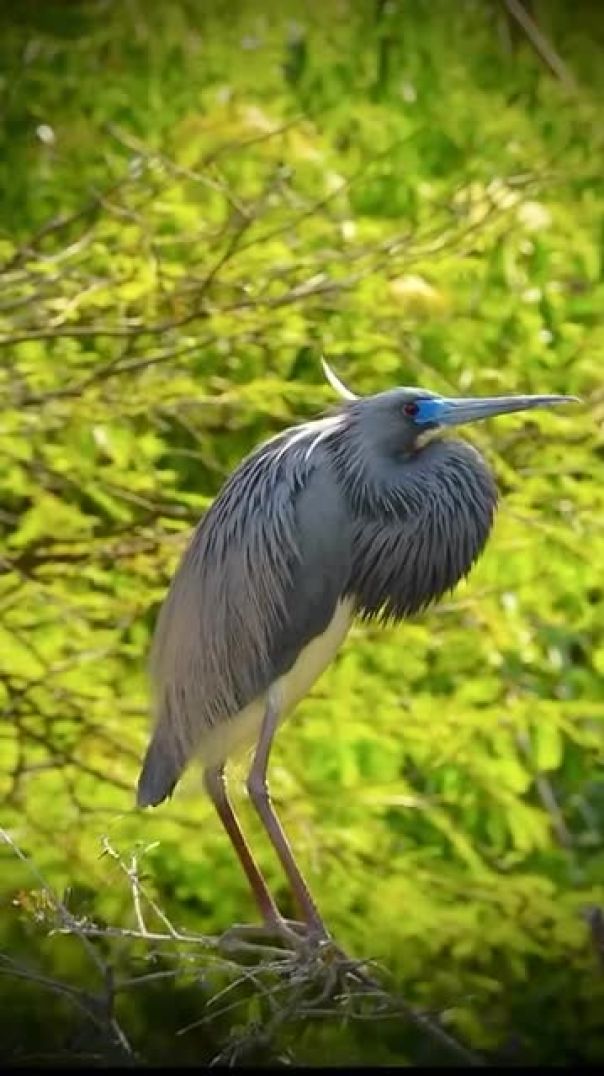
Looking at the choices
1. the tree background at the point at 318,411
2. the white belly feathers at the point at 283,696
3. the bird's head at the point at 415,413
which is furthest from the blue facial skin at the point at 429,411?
the tree background at the point at 318,411

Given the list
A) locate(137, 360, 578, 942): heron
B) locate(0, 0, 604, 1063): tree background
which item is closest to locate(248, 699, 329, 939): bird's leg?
locate(137, 360, 578, 942): heron

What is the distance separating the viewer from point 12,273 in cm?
238

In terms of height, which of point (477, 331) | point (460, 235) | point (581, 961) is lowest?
point (581, 961)

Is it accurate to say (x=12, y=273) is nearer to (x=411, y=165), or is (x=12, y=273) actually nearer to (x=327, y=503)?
(x=411, y=165)

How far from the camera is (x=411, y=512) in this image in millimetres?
1715

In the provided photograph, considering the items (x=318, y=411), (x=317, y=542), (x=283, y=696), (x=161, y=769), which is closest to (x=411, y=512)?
(x=317, y=542)

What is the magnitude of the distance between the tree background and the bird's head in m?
0.64

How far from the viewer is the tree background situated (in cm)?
236

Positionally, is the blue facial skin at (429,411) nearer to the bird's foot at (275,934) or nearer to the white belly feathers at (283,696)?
the white belly feathers at (283,696)

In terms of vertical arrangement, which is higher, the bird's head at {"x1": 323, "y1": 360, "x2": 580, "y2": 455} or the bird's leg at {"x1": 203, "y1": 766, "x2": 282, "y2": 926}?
the bird's head at {"x1": 323, "y1": 360, "x2": 580, "y2": 455}

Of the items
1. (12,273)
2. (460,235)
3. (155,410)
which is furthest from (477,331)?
(12,273)

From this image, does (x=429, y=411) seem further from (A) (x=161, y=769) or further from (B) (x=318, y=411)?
(B) (x=318, y=411)

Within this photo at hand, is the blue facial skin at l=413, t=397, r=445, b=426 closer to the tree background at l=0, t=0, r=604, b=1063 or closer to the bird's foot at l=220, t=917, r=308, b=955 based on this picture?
the bird's foot at l=220, t=917, r=308, b=955

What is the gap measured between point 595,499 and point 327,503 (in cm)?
84
